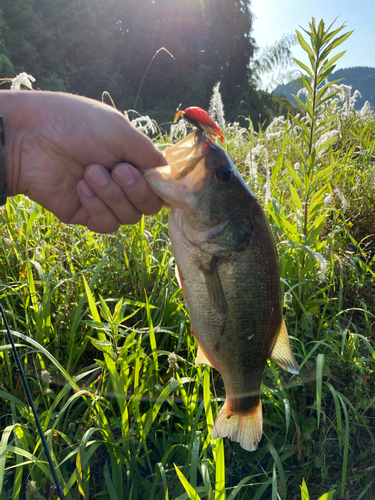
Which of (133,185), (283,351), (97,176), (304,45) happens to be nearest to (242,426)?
(283,351)

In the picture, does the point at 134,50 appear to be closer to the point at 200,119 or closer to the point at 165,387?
the point at 200,119

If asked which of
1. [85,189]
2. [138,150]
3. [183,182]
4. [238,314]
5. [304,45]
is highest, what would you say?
[304,45]

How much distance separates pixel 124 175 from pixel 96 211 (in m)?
0.29

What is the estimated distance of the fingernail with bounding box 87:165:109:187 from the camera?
1.62 m

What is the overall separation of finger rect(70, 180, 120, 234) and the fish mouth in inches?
17.2

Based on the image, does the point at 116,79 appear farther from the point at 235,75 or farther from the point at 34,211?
the point at 34,211

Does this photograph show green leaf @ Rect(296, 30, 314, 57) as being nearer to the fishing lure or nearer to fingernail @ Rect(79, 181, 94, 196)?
the fishing lure

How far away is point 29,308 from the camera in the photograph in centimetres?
215

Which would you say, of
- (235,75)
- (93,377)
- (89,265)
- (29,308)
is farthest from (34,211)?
(235,75)

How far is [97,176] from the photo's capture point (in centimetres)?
162

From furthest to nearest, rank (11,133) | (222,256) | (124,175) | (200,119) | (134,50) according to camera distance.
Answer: (134,50)
(11,133)
(124,175)
(222,256)
(200,119)

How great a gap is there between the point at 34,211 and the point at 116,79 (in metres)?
27.1

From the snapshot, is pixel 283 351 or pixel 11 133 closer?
pixel 283 351

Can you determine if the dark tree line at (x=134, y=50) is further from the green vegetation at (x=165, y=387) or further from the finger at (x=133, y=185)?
the finger at (x=133, y=185)
